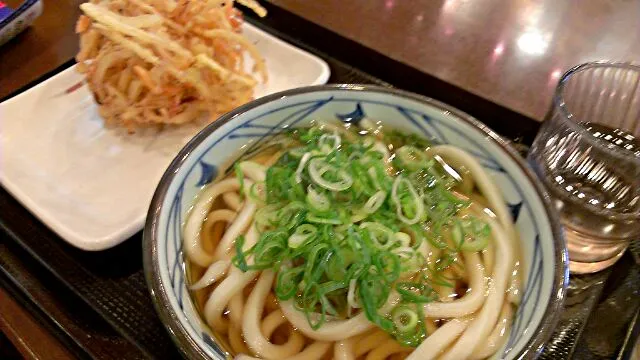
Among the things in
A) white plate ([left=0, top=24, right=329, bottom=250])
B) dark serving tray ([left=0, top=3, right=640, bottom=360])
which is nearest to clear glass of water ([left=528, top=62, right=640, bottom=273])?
dark serving tray ([left=0, top=3, right=640, bottom=360])

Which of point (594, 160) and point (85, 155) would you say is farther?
point (85, 155)

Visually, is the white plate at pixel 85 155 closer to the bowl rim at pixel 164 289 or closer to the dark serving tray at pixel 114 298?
the dark serving tray at pixel 114 298

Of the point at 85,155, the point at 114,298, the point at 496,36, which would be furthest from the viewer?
the point at 496,36

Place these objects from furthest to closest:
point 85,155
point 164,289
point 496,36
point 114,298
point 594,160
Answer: point 496,36 → point 85,155 → point 594,160 → point 114,298 → point 164,289

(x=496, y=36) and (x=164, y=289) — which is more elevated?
(x=164, y=289)

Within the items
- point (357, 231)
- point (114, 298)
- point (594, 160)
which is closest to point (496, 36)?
point (594, 160)

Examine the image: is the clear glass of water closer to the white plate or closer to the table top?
the table top

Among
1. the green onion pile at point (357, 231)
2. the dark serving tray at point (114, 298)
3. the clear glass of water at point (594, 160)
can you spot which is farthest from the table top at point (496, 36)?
the green onion pile at point (357, 231)

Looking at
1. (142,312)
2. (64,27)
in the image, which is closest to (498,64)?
(142,312)

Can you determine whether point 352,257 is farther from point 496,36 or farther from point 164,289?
point 496,36
